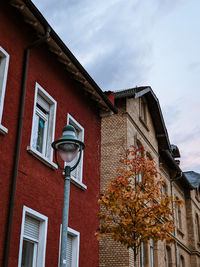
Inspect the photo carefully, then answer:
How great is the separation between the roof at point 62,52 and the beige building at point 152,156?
1.11 m

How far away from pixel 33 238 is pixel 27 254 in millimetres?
412

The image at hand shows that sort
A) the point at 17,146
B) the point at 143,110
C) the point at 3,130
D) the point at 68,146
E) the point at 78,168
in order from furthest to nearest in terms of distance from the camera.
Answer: the point at 143,110, the point at 78,168, the point at 17,146, the point at 3,130, the point at 68,146

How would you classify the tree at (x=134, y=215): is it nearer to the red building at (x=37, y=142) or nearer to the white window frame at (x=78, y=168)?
the red building at (x=37, y=142)

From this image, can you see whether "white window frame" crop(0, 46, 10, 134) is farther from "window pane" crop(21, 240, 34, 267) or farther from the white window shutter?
"window pane" crop(21, 240, 34, 267)

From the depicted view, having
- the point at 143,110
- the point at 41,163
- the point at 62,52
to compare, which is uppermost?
the point at 143,110

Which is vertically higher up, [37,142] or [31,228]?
[37,142]

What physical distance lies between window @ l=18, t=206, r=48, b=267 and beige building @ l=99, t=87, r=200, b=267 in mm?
5913

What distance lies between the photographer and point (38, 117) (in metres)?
10.8

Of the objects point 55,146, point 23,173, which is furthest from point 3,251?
point 55,146

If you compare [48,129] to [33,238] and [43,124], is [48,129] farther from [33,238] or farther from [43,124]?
Result: [33,238]

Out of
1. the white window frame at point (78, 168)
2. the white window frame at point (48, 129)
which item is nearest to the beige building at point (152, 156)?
the white window frame at point (78, 168)

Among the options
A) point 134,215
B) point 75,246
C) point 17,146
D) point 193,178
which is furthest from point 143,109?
point 193,178

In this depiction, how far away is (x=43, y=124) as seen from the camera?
11.0 metres

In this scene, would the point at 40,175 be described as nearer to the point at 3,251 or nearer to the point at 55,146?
the point at 3,251
